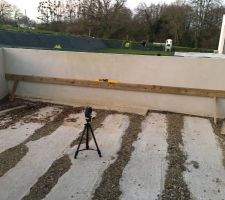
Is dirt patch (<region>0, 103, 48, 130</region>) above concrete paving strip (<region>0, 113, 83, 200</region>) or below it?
above

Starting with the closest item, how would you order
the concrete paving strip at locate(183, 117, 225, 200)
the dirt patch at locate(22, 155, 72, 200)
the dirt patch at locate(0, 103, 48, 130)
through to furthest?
the dirt patch at locate(22, 155, 72, 200)
the concrete paving strip at locate(183, 117, 225, 200)
the dirt patch at locate(0, 103, 48, 130)

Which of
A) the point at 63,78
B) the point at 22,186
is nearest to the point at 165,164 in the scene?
the point at 22,186

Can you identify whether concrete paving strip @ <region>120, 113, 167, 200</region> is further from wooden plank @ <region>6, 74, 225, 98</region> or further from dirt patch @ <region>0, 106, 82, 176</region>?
dirt patch @ <region>0, 106, 82, 176</region>

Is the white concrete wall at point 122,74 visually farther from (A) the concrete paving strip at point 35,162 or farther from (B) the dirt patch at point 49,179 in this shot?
(B) the dirt patch at point 49,179

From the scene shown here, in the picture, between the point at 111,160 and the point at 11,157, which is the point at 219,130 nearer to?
the point at 111,160

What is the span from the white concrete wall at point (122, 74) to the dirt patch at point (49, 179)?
2500 millimetres

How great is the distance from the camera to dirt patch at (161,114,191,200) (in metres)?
2.99

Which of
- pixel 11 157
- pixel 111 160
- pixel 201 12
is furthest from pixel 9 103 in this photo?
pixel 201 12

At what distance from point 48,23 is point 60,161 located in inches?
1297

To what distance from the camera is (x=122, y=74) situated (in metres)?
5.79

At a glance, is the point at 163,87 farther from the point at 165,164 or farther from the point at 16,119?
the point at 16,119

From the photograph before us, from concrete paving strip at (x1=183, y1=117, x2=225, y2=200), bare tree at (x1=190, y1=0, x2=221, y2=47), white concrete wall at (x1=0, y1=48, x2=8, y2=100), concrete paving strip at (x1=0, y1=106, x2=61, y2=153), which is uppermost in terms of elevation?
bare tree at (x1=190, y1=0, x2=221, y2=47)

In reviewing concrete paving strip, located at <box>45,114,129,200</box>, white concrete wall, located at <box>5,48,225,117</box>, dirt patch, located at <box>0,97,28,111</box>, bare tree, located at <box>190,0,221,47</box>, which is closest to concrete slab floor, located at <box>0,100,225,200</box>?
concrete paving strip, located at <box>45,114,129,200</box>

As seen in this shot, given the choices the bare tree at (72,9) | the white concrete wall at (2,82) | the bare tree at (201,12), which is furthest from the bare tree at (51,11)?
the white concrete wall at (2,82)
